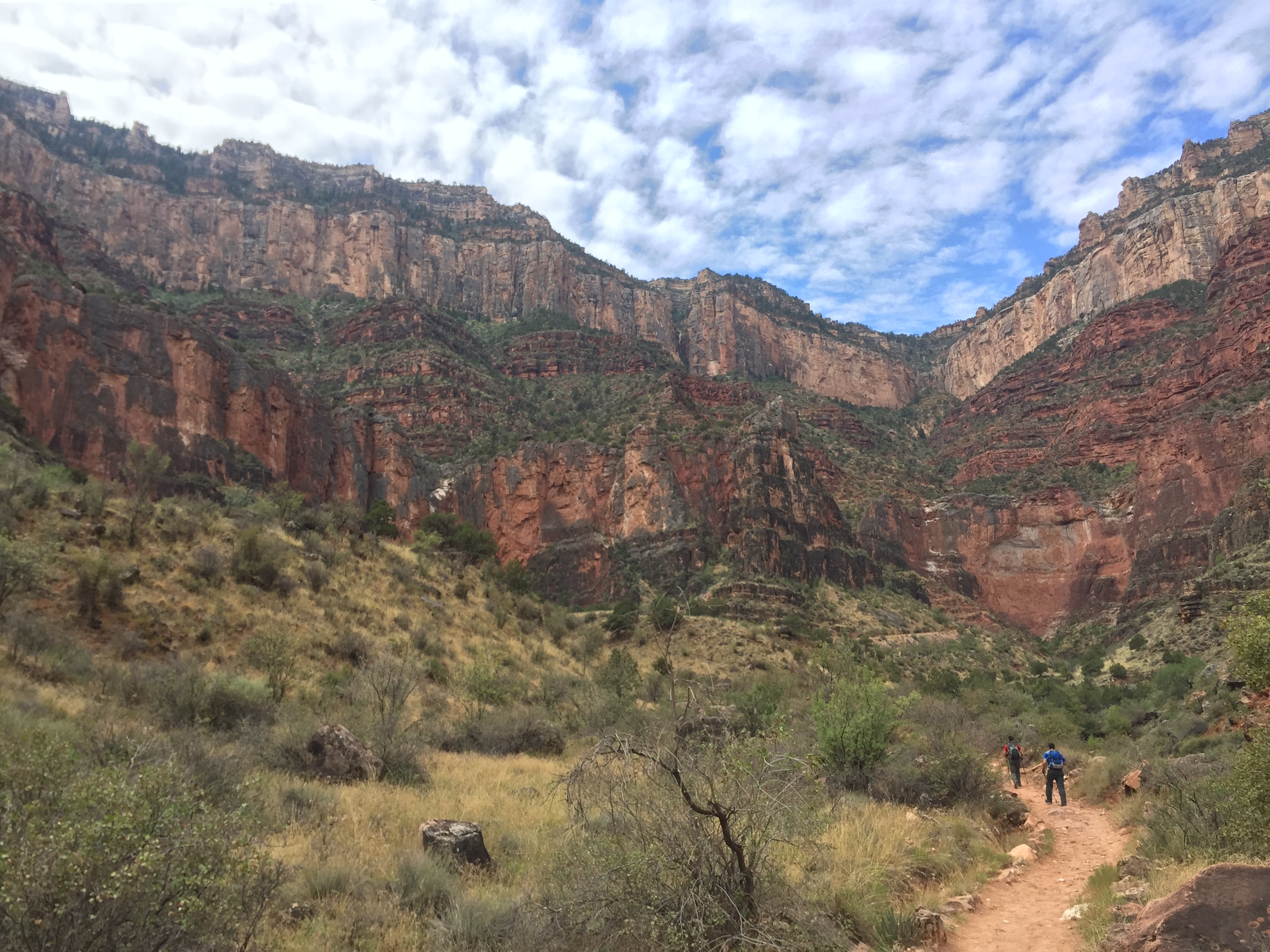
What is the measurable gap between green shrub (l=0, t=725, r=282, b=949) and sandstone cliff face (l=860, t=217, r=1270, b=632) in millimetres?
63713

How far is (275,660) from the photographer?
15.6 m

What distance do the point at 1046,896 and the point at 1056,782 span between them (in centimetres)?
894

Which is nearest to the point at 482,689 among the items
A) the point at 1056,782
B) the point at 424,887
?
the point at 424,887

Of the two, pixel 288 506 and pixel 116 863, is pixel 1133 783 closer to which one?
pixel 116 863

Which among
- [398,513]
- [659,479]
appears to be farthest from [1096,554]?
[398,513]

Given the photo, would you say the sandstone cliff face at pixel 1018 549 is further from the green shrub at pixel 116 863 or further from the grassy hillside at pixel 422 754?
the green shrub at pixel 116 863

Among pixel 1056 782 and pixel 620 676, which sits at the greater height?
pixel 620 676

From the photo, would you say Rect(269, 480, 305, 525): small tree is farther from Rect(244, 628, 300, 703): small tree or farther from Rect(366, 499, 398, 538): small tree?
Rect(244, 628, 300, 703): small tree

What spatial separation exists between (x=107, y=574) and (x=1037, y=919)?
19.1 m

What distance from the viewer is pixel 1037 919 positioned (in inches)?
307

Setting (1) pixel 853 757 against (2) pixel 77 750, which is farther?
(1) pixel 853 757

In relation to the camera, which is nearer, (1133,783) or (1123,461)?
(1133,783)

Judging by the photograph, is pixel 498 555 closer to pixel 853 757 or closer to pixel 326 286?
pixel 853 757

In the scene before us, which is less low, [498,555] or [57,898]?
[498,555]
